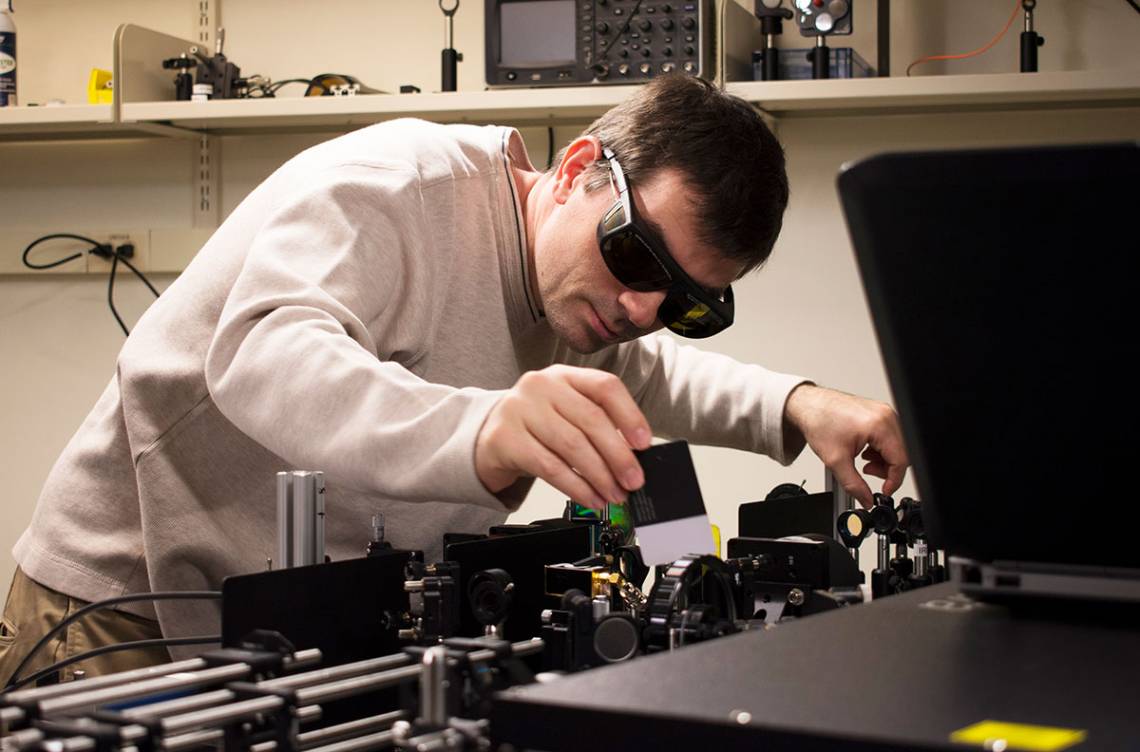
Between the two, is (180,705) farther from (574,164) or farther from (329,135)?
(329,135)

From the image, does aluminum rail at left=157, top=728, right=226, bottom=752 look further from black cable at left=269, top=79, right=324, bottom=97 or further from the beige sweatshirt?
black cable at left=269, top=79, right=324, bottom=97

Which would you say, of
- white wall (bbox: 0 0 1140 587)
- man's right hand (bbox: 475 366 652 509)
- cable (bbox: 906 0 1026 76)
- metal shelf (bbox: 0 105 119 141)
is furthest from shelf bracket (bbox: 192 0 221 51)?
man's right hand (bbox: 475 366 652 509)

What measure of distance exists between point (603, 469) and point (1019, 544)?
0.99 ft

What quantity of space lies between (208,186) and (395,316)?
228 cm

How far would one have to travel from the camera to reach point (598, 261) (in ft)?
4.91

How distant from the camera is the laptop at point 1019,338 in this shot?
0.61 metres

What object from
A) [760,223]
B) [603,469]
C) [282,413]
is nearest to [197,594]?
[282,413]

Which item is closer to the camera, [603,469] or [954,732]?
[954,732]

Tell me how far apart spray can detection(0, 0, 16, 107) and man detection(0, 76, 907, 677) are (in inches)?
81.4

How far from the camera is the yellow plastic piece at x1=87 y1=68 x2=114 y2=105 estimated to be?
3.31 metres

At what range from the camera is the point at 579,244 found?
151cm

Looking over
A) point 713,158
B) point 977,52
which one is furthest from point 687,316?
point 977,52

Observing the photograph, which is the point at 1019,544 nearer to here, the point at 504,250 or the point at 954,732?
the point at 954,732

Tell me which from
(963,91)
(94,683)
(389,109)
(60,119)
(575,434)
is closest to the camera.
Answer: (94,683)
